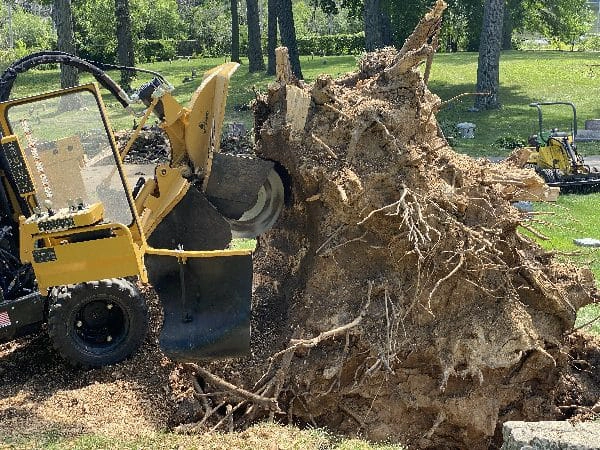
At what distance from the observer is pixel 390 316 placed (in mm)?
A: 6250

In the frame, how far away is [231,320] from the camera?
626 centimetres

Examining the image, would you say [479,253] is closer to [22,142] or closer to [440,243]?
[440,243]

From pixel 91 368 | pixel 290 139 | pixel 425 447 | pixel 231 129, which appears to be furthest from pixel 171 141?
pixel 231 129

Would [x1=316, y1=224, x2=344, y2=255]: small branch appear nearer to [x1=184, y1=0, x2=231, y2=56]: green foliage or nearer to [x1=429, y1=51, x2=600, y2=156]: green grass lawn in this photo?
[x1=429, y1=51, x2=600, y2=156]: green grass lawn

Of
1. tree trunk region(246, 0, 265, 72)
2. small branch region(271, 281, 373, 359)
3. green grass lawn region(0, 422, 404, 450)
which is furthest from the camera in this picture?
tree trunk region(246, 0, 265, 72)

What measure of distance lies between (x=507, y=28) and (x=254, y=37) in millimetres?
13293

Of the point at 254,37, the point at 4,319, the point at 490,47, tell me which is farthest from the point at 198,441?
the point at 254,37

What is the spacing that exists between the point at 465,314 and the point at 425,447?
1.15 m

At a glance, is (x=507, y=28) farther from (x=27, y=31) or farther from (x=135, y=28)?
(x=27, y=31)

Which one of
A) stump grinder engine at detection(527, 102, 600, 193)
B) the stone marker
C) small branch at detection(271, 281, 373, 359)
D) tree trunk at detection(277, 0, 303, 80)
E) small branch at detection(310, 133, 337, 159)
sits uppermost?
tree trunk at detection(277, 0, 303, 80)

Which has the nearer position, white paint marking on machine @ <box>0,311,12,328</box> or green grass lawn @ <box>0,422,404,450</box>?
green grass lawn @ <box>0,422,404,450</box>

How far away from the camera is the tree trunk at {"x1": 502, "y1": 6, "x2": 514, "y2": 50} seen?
109 feet

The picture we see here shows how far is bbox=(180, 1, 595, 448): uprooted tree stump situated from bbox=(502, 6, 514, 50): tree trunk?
27555mm

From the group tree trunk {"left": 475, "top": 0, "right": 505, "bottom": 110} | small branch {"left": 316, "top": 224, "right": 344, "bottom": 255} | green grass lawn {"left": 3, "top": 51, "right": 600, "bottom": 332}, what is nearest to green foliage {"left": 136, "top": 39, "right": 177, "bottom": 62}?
green grass lawn {"left": 3, "top": 51, "right": 600, "bottom": 332}
